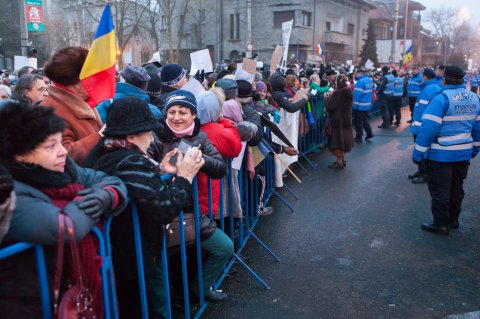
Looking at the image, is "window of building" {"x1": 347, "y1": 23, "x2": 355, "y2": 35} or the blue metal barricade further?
"window of building" {"x1": 347, "y1": 23, "x2": 355, "y2": 35}

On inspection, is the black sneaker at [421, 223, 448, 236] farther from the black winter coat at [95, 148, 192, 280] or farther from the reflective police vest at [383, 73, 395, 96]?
the reflective police vest at [383, 73, 395, 96]

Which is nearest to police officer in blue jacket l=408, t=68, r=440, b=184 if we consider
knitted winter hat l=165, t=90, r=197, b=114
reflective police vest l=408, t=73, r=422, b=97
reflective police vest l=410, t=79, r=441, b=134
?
reflective police vest l=410, t=79, r=441, b=134

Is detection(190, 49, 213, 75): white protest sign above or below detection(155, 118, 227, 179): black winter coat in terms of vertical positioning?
above

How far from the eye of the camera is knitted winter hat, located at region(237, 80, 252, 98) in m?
5.89

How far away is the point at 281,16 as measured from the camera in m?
40.0

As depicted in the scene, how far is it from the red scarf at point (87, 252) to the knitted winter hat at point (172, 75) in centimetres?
346

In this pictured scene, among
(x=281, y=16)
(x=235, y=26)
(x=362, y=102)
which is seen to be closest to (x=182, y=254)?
(x=362, y=102)

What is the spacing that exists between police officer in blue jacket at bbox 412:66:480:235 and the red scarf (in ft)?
14.3

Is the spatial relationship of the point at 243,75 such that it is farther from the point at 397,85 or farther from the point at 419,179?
the point at 397,85

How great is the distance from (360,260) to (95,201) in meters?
3.45

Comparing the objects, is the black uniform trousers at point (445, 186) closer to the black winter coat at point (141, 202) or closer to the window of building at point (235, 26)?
the black winter coat at point (141, 202)

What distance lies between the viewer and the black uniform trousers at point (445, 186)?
531 cm

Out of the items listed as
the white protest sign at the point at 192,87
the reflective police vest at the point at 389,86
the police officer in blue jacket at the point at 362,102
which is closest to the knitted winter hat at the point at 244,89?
the white protest sign at the point at 192,87

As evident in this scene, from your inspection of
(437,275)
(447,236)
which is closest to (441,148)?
(447,236)
